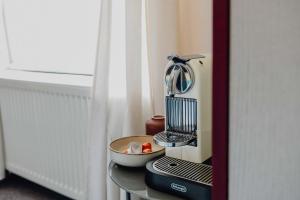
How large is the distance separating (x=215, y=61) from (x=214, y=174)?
0.85 ft

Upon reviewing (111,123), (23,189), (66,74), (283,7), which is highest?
(283,7)

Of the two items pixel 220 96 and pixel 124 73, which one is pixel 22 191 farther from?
pixel 220 96

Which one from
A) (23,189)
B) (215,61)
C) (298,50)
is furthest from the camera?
(23,189)

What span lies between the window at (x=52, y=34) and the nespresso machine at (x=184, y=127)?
3.23 feet

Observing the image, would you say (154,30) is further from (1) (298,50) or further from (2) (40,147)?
(2) (40,147)

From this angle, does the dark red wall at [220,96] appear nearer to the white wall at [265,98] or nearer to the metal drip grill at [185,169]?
the white wall at [265,98]

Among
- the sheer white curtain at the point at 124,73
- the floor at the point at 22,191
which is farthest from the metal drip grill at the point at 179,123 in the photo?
the floor at the point at 22,191

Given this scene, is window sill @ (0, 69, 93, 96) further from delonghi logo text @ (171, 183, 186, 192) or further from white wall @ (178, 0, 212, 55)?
delonghi logo text @ (171, 183, 186, 192)

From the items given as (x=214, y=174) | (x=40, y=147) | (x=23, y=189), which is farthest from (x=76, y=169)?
(x=214, y=174)

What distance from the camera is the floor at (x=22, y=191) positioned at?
2.36 m

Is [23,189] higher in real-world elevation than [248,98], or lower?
lower

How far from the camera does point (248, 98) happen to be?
0.69m

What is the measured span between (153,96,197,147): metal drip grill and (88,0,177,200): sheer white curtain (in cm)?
41

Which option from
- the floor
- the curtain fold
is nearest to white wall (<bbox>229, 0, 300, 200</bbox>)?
the curtain fold
